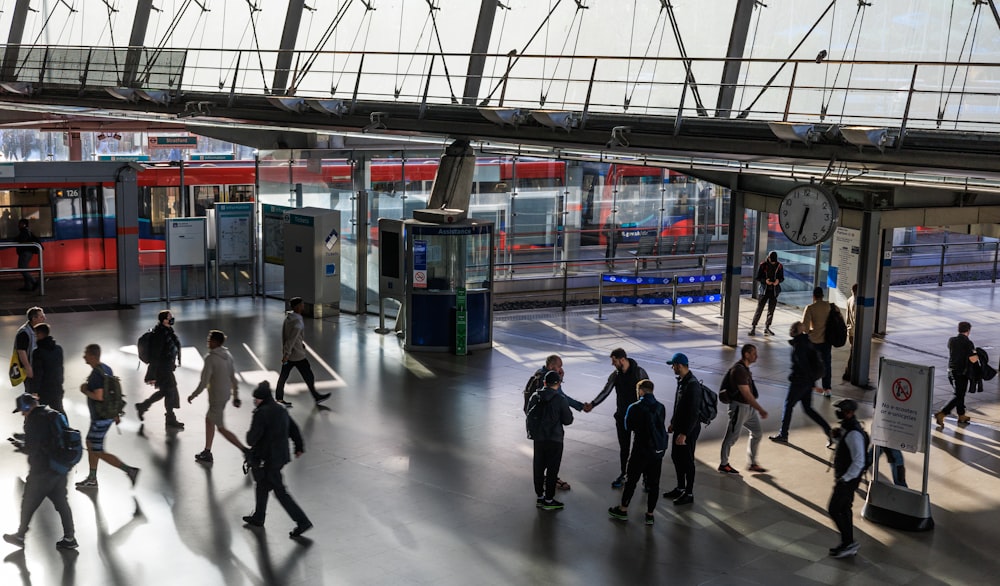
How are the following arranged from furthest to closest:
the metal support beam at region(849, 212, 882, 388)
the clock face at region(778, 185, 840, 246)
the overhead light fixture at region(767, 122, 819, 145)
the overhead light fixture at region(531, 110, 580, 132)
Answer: the metal support beam at region(849, 212, 882, 388), the overhead light fixture at region(531, 110, 580, 132), the clock face at region(778, 185, 840, 246), the overhead light fixture at region(767, 122, 819, 145)

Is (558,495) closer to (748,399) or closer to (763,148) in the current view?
(748,399)

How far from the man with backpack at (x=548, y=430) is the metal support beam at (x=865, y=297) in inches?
247

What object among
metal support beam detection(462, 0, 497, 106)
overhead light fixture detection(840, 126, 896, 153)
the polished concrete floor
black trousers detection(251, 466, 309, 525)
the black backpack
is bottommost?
the polished concrete floor

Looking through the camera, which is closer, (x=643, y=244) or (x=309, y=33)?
(x=309, y=33)

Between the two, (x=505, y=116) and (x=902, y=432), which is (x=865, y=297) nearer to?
(x=902, y=432)

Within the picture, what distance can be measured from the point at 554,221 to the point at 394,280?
7.35 m

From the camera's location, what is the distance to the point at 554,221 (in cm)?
2525

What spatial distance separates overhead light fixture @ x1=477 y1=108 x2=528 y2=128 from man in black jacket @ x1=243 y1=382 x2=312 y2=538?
549 centimetres

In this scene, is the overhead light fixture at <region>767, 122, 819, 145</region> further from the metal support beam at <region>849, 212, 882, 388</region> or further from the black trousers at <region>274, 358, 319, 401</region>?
the black trousers at <region>274, 358, 319, 401</region>

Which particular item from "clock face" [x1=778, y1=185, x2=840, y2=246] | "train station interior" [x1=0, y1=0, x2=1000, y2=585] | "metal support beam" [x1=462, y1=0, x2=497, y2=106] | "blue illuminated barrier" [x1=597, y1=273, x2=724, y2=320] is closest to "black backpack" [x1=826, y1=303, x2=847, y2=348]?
"train station interior" [x1=0, y1=0, x2=1000, y2=585]

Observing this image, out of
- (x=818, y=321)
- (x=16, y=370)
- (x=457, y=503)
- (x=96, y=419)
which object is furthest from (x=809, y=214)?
(x=16, y=370)

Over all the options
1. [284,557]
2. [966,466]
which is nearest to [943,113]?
[966,466]

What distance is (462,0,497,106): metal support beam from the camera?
728 inches

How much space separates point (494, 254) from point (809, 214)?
7.08 metres
